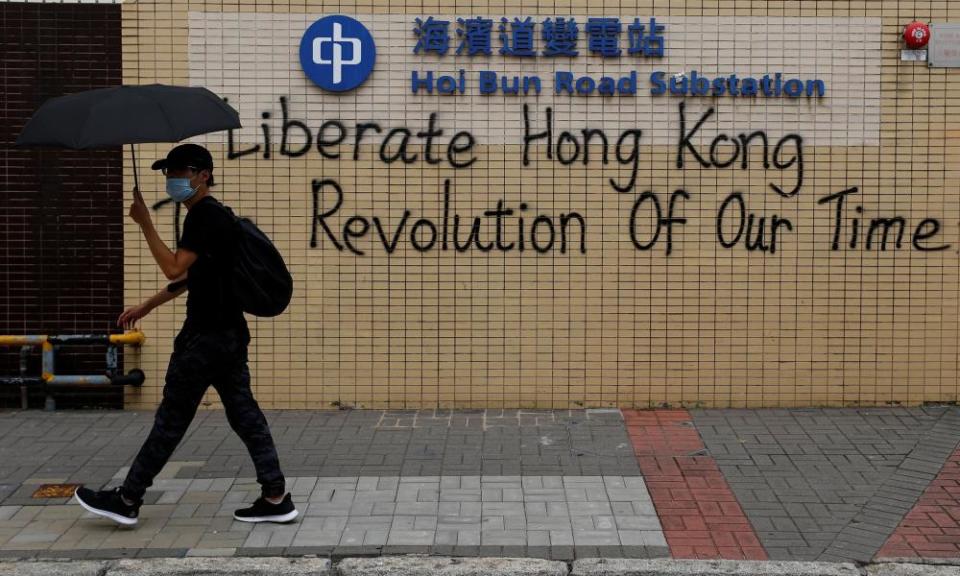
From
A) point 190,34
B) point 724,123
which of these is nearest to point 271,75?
point 190,34

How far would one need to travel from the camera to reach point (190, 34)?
8078mm

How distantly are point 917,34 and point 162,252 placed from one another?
5.79 m

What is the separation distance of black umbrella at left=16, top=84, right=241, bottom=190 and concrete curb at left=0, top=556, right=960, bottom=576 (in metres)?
1.97

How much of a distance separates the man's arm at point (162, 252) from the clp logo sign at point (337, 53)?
2.91 m

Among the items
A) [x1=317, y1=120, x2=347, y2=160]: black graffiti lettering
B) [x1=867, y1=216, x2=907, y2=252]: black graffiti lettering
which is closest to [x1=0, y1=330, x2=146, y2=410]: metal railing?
[x1=317, y1=120, x2=347, y2=160]: black graffiti lettering

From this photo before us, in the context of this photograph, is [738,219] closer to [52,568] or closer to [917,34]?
[917,34]

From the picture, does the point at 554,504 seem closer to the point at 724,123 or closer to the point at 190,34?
the point at 724,123

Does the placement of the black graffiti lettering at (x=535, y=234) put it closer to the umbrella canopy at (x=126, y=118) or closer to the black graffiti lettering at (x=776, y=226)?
the black graffiti lettering at (x=776, y=226)

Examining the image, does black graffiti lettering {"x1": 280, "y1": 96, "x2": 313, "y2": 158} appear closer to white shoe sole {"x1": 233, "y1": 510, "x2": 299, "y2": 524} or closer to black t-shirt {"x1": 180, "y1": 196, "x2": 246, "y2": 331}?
black t-shirt {"x1": 180, "y1": 196, "x2": 246, "y2": 331}

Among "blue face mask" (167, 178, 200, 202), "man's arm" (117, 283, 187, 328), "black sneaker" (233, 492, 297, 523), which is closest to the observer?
"blue face mask" (167, 178, 200, 202)

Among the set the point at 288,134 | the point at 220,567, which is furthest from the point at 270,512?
the point at 288,134

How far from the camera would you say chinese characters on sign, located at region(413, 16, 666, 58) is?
26.5 ft

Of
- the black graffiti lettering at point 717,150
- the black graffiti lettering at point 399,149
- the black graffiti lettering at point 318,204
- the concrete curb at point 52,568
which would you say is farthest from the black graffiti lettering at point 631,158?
the concrete curb at point 52,568

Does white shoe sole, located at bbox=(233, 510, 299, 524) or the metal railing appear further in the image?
the metal railing
